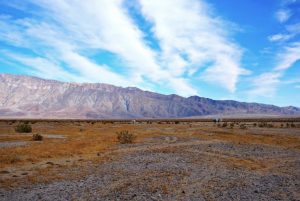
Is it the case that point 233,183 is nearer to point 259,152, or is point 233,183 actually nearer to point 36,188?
point 36,188

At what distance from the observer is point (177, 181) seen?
1539 cm

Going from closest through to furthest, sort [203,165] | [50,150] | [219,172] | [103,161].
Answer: [219,172], [203,165], [103,161], [50,150]

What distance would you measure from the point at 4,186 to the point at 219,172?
33.3ft

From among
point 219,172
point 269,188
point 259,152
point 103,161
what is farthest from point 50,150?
point 269,188

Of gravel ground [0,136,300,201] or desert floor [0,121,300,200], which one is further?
desert floor [0,121,300,200]

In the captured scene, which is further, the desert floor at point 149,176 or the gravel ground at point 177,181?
the desert floor at point 149,176

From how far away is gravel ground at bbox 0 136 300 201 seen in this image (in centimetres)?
1287

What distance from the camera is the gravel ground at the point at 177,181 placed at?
1287 centimetres

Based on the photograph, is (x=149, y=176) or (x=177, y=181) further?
(x=149, y=176)

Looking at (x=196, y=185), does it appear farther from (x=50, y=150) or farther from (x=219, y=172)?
(x=50, y=150)

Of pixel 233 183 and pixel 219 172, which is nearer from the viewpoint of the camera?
pixel 233 183

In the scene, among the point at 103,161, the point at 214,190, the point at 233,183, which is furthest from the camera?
the point at 103,161

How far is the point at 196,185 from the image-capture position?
47.8 feet

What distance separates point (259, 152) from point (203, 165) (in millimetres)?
9058
